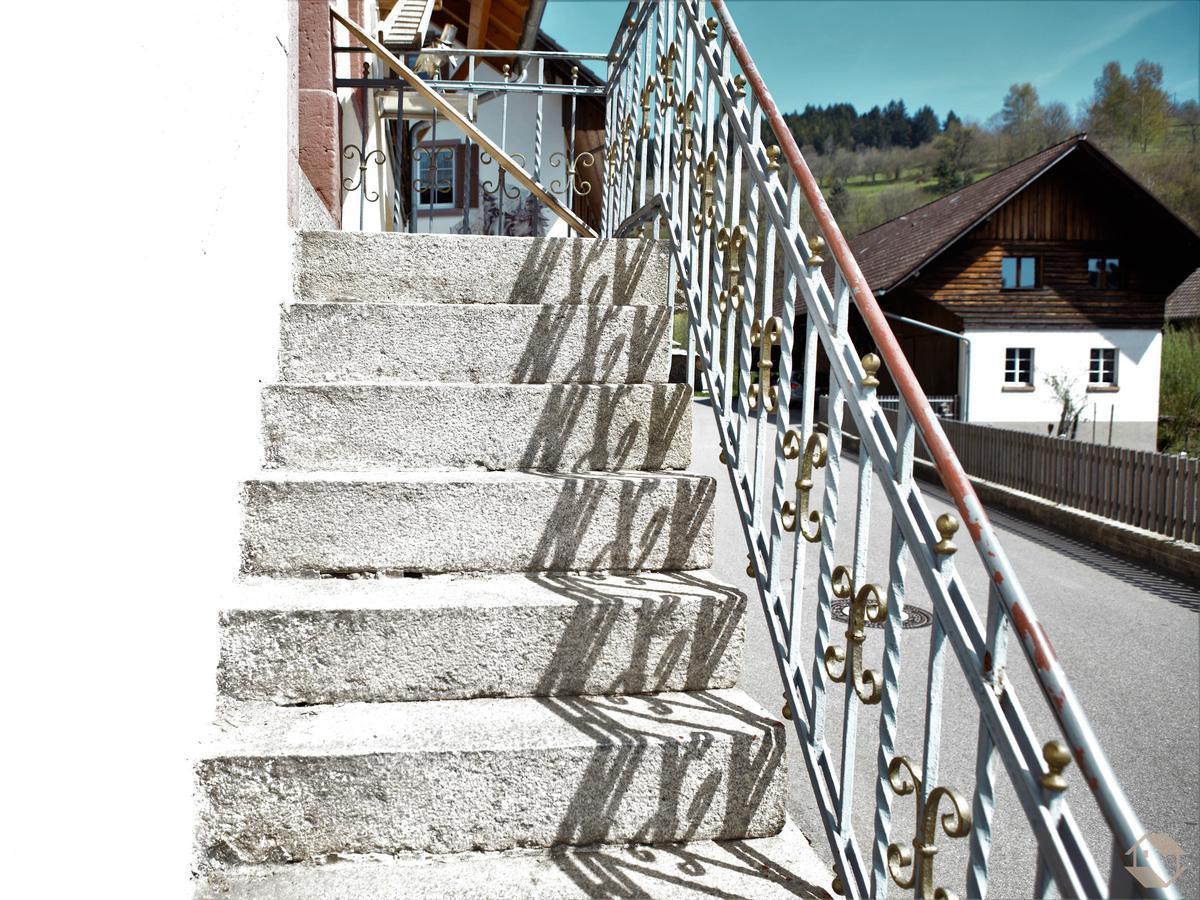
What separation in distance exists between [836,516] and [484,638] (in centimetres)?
88

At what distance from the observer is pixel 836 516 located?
2096 millimetres

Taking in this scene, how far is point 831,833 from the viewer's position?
196 cm

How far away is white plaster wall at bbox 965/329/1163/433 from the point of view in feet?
84.5

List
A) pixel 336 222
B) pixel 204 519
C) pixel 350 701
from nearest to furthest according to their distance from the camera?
1. pixel 204 519
2. pixel 350 701
3. pixel 336 222

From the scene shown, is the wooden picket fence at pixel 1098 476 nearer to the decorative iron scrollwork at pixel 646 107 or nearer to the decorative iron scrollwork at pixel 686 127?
the decorative iron scrollwork at pixel 646 107

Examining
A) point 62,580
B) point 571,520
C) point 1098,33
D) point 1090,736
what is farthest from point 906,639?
point 1098,33

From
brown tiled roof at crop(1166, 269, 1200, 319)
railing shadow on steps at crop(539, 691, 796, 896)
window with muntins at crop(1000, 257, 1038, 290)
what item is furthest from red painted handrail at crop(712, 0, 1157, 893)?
brown tiled roof at crop(1166, 269, 1200, 319)

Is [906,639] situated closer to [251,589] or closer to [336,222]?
[336,222]

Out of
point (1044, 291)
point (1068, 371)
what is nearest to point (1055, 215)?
point (1044, 291)

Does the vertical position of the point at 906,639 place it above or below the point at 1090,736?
below

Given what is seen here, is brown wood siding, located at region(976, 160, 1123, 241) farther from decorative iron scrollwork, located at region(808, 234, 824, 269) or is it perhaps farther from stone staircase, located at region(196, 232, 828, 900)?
decorative iron scrollwork, located at region(808, 234, 824, 269)

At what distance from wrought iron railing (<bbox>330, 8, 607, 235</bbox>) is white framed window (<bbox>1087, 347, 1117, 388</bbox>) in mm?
16749

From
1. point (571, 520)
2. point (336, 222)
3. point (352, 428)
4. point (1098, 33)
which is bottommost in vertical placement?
point (571, 520)

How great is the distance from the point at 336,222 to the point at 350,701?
3005 millimetres
